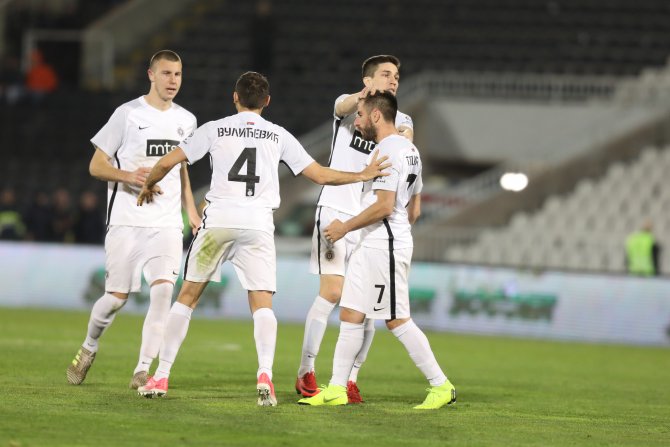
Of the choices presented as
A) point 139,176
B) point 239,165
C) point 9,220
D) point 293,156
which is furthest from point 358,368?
point 9,220

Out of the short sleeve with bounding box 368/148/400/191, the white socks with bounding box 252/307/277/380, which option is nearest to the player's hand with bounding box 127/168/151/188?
the white socks with bounding box 252/307/277/380

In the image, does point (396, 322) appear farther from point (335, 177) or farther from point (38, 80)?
point (38, 80)

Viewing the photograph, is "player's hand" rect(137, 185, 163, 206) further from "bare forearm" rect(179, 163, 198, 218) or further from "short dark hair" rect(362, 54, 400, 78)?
"short dark hair" rect(362, 54, 400, 78)

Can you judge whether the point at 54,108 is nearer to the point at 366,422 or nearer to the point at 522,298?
the point at 522,298

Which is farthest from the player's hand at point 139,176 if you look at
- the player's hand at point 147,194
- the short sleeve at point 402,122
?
the short sleeve at point 402,122

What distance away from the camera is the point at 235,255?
927cm

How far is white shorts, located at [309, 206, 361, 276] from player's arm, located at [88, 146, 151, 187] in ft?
4.38

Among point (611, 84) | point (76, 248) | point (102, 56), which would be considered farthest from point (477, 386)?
point (102, 56)

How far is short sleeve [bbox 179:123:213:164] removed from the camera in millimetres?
9047

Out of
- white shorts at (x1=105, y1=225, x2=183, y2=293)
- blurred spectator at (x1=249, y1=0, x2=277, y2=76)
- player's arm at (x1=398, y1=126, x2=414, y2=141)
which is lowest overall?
white shorts at (x1=105, y1=225, x2=183, y2=293)

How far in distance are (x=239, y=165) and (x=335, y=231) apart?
789 millimetres

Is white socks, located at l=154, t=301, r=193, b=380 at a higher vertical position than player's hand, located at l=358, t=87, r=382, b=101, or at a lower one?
lower

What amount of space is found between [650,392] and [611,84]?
17235 mm

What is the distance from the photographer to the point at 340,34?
33.0 metres
